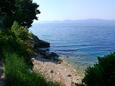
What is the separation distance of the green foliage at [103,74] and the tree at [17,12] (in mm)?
24355

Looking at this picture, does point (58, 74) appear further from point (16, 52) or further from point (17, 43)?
point (16, 52)

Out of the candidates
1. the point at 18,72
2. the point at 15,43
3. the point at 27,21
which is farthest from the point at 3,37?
the point at 27,21

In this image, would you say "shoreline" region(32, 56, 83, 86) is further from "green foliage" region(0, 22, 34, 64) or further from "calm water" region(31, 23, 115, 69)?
"calm water" region(31, 23, 115, 69)

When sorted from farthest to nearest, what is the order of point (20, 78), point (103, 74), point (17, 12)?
point (17, 12), point (20, 78), point (103, 74)

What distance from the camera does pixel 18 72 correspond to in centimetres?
1605

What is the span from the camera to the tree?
40062 mm

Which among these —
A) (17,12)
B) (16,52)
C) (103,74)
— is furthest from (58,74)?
(103,74)

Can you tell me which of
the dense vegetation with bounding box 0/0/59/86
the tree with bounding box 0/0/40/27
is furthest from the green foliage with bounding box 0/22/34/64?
the tree with bounding box 0/0/40/27

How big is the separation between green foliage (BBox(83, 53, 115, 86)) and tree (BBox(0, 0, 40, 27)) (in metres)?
24.4

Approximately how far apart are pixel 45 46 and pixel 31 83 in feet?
186

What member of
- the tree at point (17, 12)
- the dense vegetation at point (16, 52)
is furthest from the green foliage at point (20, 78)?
the tree at point (17, 12)

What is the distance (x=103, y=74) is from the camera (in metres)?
13.7

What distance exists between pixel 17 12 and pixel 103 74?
36660 mm

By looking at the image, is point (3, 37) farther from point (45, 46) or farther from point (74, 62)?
point (45, 46)
